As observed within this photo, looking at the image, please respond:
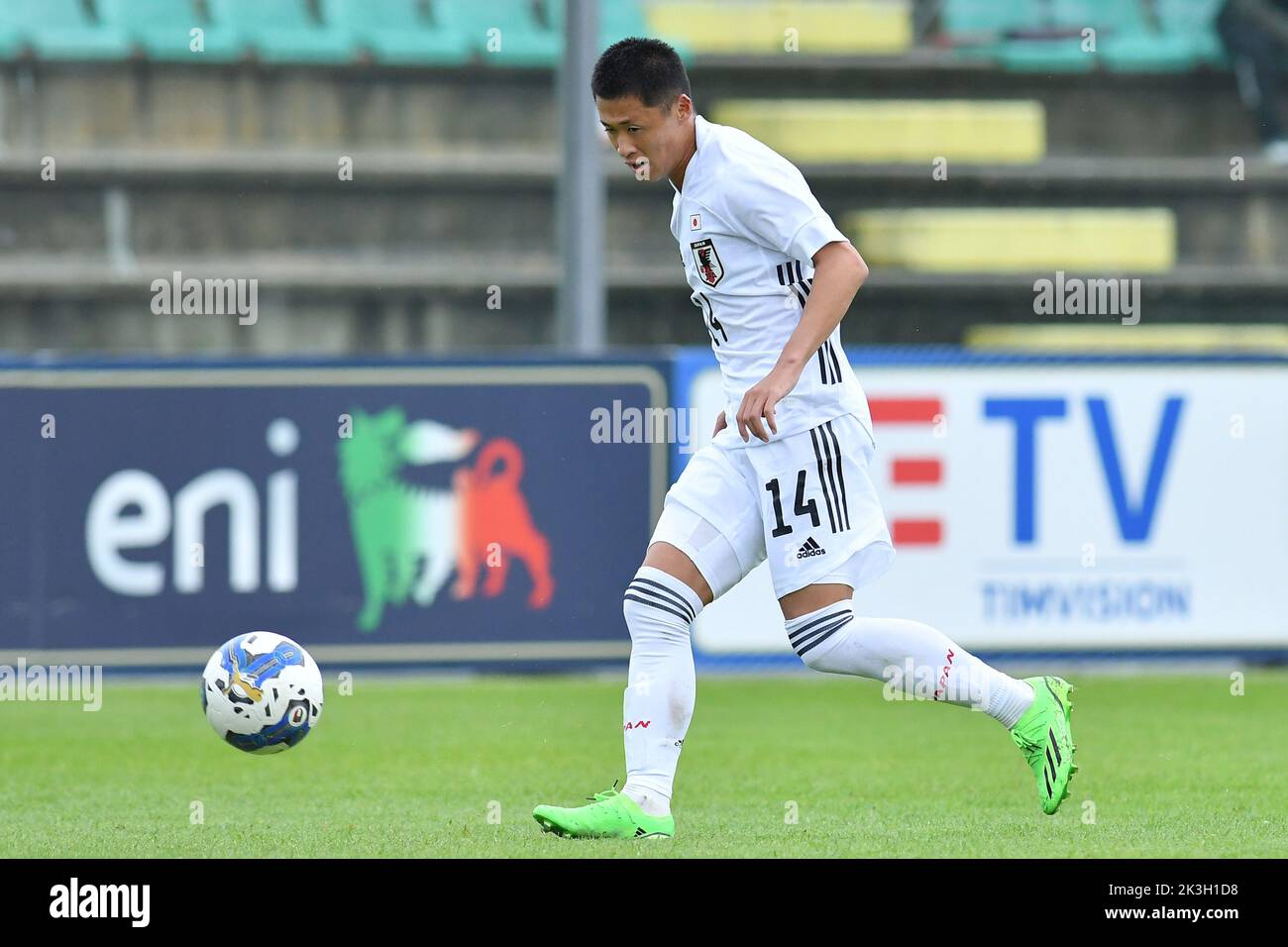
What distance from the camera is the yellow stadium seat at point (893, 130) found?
55.4ft

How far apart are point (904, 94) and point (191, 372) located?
7.52 meters

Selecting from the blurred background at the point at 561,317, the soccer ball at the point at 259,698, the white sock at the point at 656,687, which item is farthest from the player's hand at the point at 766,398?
the blurred background at the point at 561,317

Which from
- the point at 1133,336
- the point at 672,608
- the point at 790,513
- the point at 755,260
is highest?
the point at 1133,336

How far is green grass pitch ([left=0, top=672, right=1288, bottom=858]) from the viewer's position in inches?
235

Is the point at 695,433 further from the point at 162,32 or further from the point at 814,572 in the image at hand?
the point at 162,32

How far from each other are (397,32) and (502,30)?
32.3 inches

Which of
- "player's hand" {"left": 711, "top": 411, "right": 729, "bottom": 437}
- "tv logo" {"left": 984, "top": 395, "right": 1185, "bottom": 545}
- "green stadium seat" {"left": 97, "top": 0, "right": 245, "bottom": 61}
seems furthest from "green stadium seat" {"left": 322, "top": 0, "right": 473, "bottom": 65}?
"player's hand" {"left": 711, "top": 411, "right": 729, "bottom": 437}

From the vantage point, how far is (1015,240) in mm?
16641

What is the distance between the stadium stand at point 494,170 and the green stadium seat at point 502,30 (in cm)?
3

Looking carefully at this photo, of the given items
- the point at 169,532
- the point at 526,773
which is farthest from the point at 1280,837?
the point at 169,532

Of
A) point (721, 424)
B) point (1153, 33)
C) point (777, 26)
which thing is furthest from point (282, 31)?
point (721, 424)

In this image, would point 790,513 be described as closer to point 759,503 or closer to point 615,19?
point 759,503

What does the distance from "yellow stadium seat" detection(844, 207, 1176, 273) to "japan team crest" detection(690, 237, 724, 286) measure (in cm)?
1057

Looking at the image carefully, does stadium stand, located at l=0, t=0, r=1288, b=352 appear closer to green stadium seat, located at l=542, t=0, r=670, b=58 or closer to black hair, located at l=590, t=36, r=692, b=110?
green stadium seat, located at l=542, t=0, r=670, b=58
